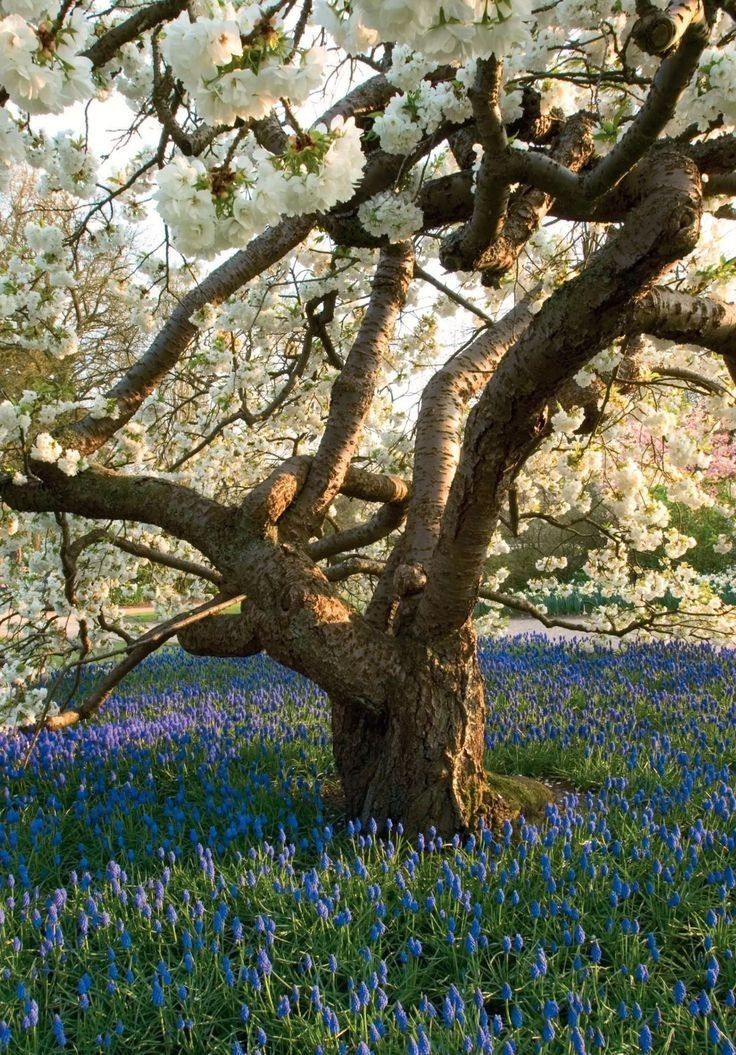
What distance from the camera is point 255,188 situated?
77.7 inches

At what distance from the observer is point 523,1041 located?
8.06ft

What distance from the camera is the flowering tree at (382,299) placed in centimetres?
194

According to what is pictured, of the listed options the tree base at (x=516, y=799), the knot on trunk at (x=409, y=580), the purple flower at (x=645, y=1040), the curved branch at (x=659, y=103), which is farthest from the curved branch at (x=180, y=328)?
the purple flower at (x=645, y=1040)

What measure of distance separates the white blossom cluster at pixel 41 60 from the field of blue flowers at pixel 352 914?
2.43 meters

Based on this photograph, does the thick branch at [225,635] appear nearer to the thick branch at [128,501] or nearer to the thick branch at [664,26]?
the thick branch at [128,501]

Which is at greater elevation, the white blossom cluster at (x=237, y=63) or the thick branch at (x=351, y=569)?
the white blossom cluster at (x=237, y=63)

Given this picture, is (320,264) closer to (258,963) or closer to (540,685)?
(540,685)

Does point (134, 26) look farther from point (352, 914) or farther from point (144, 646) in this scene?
point (352, 914)

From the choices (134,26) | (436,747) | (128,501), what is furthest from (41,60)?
(436,747)

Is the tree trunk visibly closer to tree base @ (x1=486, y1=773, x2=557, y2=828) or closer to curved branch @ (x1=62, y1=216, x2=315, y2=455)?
tree base @ (x1=486, y1=773, x2=557, y2=828)

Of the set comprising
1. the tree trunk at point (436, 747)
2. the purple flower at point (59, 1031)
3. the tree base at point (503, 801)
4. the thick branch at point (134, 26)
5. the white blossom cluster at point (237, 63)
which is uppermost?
the thick branch at point (134, 26)

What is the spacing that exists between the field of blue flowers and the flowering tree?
52 cm

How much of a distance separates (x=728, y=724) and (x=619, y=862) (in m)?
2.54

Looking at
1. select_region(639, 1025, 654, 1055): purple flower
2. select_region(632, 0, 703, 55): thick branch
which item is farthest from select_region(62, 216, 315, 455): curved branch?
select_region(639, 1025, 654, 1055): purple flower
